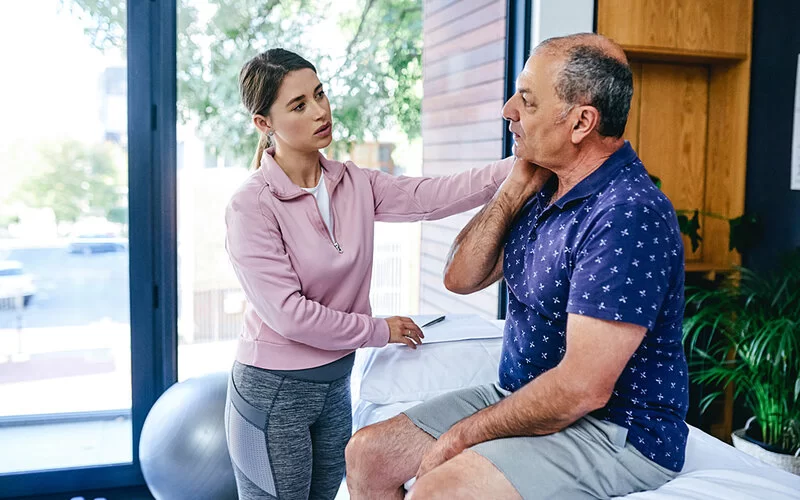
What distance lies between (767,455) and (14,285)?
2776 millimetres

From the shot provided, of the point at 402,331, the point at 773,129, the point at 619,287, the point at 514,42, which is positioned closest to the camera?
the point at 619,287

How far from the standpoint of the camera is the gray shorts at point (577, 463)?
1339 mm

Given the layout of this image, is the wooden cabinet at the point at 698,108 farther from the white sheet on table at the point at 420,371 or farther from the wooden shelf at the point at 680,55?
the white sheet on table at the point at 420,371

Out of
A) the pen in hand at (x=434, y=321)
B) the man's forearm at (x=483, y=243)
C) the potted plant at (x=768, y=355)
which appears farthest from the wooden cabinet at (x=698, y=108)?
the man's forearm at (x=483, y=243)

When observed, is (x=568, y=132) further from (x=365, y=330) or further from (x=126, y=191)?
(x=126, y=191)

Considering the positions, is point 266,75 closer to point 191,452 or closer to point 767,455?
point 191,452

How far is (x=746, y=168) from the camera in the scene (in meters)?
3.14

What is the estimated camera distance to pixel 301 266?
1.66 meters

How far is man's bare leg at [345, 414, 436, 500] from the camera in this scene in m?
1.59

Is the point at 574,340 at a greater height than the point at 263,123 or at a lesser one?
lesser

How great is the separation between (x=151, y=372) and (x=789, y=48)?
112 inches

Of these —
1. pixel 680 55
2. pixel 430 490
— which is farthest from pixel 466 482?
pixel 680 55

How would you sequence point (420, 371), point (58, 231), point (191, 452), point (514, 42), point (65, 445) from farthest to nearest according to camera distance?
point (514, 42) < point (65, 445) < point (58, 231) < point (191, 452) < point (420, 371)

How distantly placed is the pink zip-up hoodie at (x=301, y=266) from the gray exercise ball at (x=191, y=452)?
24.0 inches
